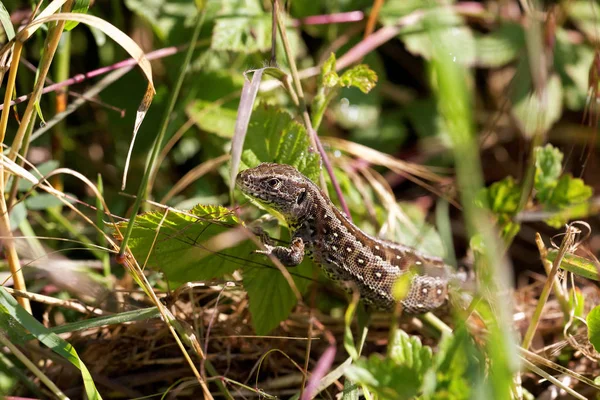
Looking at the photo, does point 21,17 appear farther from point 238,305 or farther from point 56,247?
point 238,305

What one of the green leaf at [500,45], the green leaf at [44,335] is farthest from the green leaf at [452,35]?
the green leaf at [44,335]

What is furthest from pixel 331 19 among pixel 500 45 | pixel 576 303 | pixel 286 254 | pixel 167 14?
pixel 576 303

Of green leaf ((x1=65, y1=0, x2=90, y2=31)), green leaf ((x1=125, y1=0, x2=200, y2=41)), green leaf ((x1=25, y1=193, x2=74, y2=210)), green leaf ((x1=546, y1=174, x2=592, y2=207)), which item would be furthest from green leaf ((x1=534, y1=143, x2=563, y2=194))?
green leaf ((x1=25, y1=193, x2=74, y2=210))

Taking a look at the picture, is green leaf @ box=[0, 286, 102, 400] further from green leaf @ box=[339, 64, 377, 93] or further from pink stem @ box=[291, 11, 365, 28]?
pink stem @ box=[291, 11, 365, 28]

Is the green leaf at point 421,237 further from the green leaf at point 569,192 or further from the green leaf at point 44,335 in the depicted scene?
the green leaf at point 44,335

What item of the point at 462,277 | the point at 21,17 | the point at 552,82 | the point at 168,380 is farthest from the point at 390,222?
the point at 21,17

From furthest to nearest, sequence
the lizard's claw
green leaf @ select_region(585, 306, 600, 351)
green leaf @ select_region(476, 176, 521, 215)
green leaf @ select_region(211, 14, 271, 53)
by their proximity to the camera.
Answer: green leaf @ select_region(211, 14, 271, 53)
green leaf @ select_region(476, 176, 521, 215)
the lizard's claw
green leaf @ select_region(585, 306, 600, 351)

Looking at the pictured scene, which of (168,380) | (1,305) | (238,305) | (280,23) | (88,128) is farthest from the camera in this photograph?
(88,128)
